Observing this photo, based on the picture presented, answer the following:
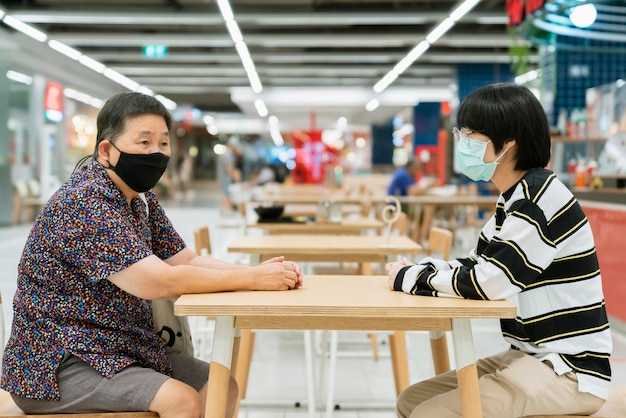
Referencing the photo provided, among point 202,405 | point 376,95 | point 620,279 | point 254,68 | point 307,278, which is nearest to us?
point 202,405

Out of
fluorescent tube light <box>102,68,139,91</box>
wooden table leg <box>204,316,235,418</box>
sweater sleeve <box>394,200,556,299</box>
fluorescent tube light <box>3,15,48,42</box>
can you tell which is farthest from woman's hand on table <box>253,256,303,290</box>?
fluorescent tube light <box>102,68,139,91</box>

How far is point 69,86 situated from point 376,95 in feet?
27.0

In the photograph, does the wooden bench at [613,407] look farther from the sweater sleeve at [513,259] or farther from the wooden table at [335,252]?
the wooden table at [335,252]

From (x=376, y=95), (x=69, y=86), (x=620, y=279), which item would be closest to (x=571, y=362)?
(x=620, y=279)

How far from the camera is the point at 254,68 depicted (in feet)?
53.7

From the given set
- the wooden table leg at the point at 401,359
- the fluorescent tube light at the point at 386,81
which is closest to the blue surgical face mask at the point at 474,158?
the wooden table leg at the point at 401,359

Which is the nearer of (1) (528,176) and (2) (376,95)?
(1) (528,176)

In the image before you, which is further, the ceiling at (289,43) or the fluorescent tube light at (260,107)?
the fluorescent tube light at (260,107)

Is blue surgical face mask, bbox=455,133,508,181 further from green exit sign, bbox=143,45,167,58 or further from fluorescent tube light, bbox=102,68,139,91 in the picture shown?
fluorescent tube light, bbox=102,68,139,91

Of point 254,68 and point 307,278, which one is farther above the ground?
point 254,68

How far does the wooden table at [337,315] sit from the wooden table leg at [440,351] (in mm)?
465

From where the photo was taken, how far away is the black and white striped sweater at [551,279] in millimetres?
1808

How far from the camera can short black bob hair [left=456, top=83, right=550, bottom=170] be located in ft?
6.18

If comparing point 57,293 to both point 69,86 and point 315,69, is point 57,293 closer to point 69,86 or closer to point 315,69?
point 315,69
